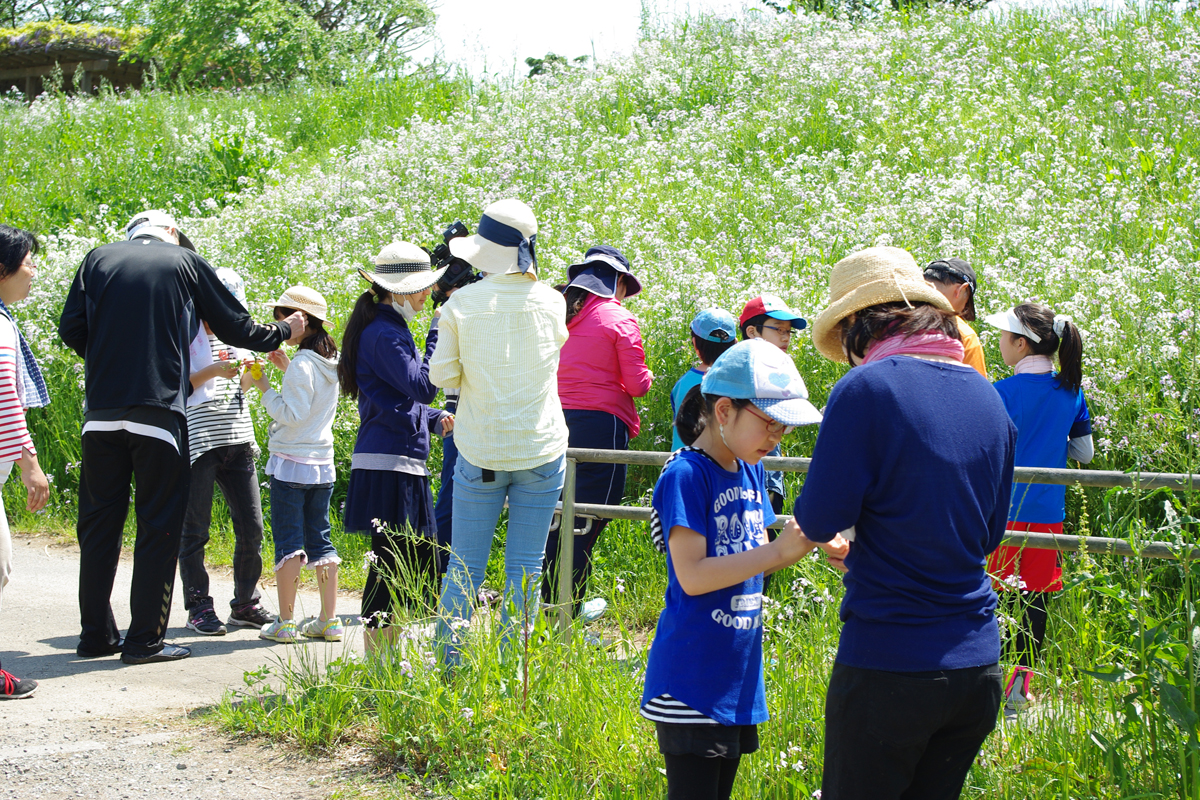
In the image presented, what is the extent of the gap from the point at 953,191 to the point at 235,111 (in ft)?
46.1

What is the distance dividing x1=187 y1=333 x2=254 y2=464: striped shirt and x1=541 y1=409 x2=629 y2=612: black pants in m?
1.86

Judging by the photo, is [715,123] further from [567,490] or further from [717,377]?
[717,377]

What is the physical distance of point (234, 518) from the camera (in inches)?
226

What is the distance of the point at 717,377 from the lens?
244cm

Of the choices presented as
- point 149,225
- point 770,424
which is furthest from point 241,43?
point 770,424

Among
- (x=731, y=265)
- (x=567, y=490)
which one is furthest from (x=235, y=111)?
(x=567, y=490)

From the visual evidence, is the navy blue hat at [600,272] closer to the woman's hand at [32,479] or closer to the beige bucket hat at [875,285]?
the woman's hand at [32,479]

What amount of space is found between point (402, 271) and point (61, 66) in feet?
87.2

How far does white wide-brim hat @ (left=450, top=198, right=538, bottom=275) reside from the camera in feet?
13.7

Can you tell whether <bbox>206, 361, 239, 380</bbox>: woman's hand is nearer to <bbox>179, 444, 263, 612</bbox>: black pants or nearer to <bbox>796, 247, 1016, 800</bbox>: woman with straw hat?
<bbox>179, 444, 263, 612</bbox>: black pants

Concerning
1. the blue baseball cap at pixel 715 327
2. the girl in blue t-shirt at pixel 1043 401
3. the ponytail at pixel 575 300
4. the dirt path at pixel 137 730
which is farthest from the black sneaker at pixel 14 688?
the girl in blue t-shirt at pixel 1043 401

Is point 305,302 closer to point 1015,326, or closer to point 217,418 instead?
point 217,418

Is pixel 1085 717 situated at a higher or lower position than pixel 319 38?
lower

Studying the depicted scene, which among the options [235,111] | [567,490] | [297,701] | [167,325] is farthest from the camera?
[235,111]
